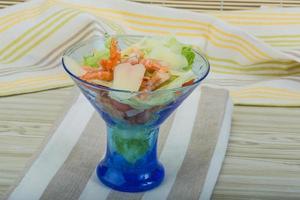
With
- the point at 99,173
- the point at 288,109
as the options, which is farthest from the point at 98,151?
the point at 288,109

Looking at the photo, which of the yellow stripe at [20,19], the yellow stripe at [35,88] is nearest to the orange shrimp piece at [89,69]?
the yellow stripe at [35,88]

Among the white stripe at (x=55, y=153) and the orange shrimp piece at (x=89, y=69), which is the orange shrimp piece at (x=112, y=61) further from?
the white stripe at (x=55, y=153)

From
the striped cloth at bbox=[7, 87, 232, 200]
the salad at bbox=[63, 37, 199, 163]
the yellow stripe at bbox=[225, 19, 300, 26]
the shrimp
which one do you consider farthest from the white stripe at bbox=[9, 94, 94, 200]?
the yellow stripe at bbox=[225, 19, 300, 26]

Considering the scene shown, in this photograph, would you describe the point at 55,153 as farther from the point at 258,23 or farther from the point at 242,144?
the point at 258,23

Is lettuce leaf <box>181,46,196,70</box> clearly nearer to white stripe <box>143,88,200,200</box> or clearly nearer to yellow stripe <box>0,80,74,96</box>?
white stripe <box>143,88,200,200</box>

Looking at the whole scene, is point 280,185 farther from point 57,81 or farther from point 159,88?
point 57,81
